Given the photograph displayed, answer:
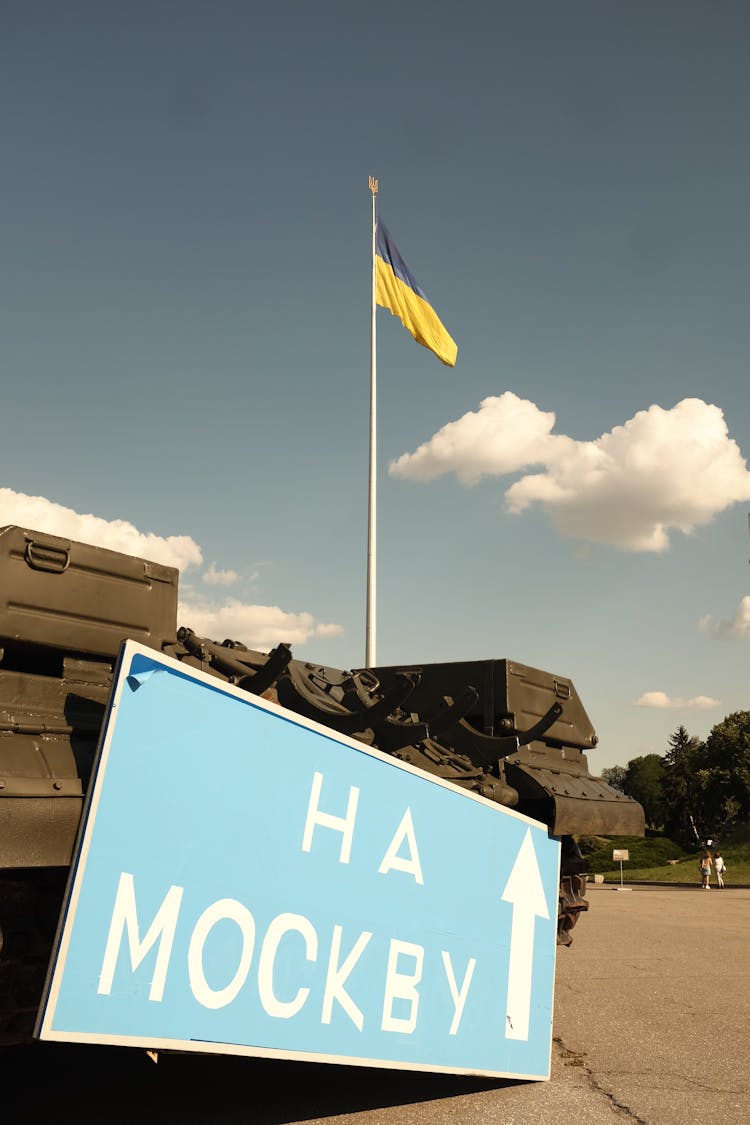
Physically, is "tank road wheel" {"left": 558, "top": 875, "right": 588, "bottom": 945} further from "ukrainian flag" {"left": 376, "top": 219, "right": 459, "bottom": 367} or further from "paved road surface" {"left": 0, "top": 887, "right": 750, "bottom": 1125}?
"ukrainian flag" {"left": 376, "top": 219, "right": 459, "bottom": 367}

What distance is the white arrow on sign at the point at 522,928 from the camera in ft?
19.8

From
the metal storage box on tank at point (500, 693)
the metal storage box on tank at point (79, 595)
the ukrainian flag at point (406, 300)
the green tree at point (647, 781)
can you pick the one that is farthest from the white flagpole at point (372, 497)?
the green tree at point (647, 781)

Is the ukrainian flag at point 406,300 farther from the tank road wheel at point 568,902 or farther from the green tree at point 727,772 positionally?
the green tree at point 727,772

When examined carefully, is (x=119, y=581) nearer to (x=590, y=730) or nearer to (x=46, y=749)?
(x=46, y=749)

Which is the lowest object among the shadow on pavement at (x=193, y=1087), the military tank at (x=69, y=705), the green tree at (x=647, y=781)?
the green tree at (x=647, y=781)

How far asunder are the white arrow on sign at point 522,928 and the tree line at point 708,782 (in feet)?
199

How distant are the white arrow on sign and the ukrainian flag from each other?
13.7 meters

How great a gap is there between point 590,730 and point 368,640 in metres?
6.61

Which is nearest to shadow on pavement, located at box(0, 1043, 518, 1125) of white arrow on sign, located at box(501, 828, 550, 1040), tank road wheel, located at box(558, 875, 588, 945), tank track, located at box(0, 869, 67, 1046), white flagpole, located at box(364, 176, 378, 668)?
white arrow on sign, located at box(501, 828, 550, 1040)

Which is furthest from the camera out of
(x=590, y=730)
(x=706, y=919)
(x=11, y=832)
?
(x=706, y=919)

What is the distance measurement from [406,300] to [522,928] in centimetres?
1477

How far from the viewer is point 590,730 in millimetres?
9109

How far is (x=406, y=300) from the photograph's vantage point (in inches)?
Result: 754

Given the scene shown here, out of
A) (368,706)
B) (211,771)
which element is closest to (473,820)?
(368,706)
